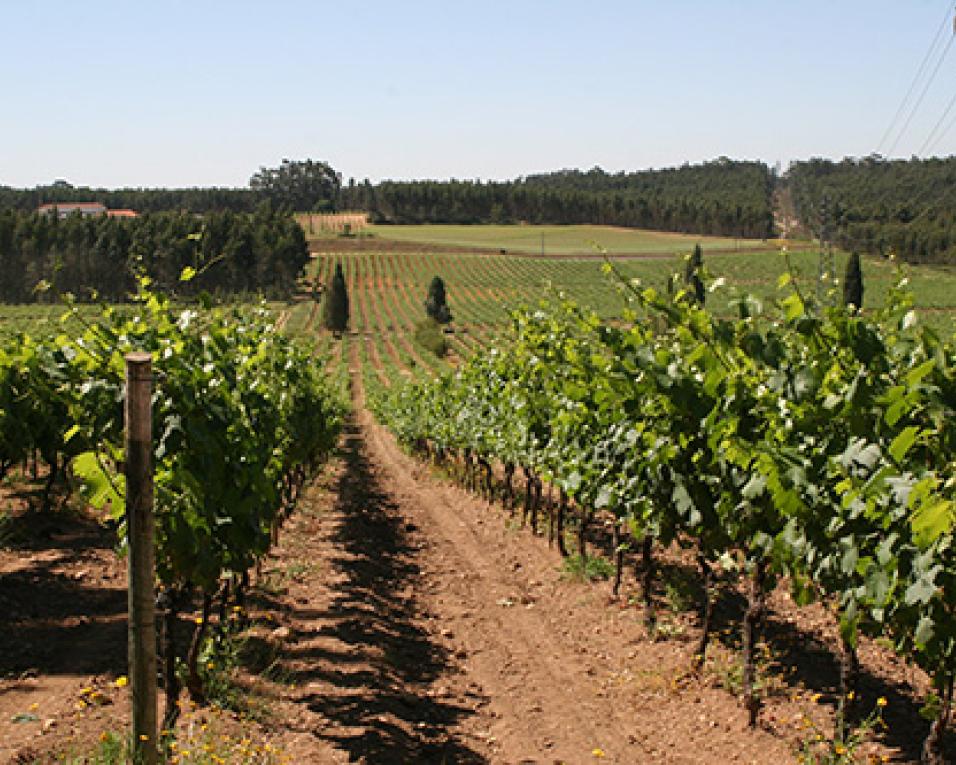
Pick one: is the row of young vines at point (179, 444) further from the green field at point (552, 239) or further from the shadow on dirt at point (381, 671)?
the green field at point (552, 239)

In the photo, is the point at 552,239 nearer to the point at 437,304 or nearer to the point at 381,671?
the point at 437,304

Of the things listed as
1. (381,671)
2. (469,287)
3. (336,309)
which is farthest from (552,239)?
(381,671)

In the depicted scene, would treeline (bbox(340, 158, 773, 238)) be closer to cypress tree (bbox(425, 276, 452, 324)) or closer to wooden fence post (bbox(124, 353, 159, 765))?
cypress tree (bbox(425, 276, 452, 324))

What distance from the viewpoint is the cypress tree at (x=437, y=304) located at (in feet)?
257

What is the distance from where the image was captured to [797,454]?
220 inches

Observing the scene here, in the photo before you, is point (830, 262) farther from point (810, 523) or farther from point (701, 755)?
point (701, 755)

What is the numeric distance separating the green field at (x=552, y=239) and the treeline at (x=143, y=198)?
34750 mm

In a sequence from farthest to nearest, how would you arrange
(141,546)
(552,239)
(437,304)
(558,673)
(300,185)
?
(300,185) < (552,239) < (437,304) < (558,673) < (141,546)

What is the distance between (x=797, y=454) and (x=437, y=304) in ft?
243

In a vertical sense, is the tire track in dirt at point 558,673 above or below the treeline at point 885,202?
below

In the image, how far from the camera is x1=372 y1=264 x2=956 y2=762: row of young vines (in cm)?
464

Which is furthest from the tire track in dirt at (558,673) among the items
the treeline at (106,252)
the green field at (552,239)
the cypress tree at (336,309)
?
the green field at (552,239)

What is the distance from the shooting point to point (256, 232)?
313ft

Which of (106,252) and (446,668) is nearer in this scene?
(446,668)
